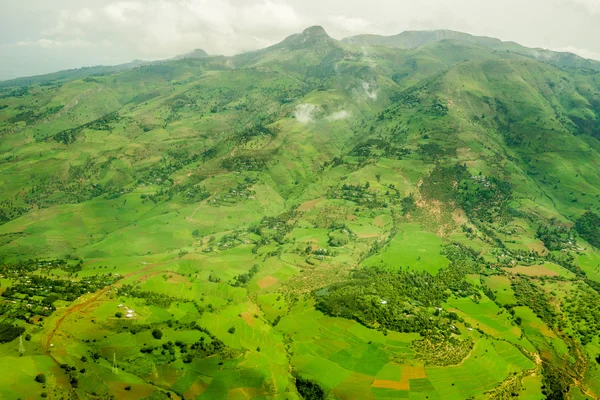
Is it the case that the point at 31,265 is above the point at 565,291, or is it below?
above

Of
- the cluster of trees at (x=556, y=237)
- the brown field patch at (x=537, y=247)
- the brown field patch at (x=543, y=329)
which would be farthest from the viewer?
the cluster of trees at (x=556, y=237)

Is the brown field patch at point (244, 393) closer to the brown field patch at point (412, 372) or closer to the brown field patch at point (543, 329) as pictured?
the brown field patch at point (412, 372)

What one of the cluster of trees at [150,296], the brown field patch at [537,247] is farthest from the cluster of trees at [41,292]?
the brown field patch at [537,247]

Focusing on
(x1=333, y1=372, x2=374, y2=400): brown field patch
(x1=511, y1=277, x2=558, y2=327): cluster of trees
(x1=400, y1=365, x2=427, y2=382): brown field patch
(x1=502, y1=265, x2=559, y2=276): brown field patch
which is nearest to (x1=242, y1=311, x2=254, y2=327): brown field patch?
(x1=333, y1=372, x2=374, y2=400): brown field patch

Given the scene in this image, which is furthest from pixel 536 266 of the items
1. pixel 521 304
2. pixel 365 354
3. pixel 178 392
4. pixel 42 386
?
pixel 42 386

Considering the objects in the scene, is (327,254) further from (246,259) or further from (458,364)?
(458,364)

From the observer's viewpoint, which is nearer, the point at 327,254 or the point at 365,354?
the point at 365,354
